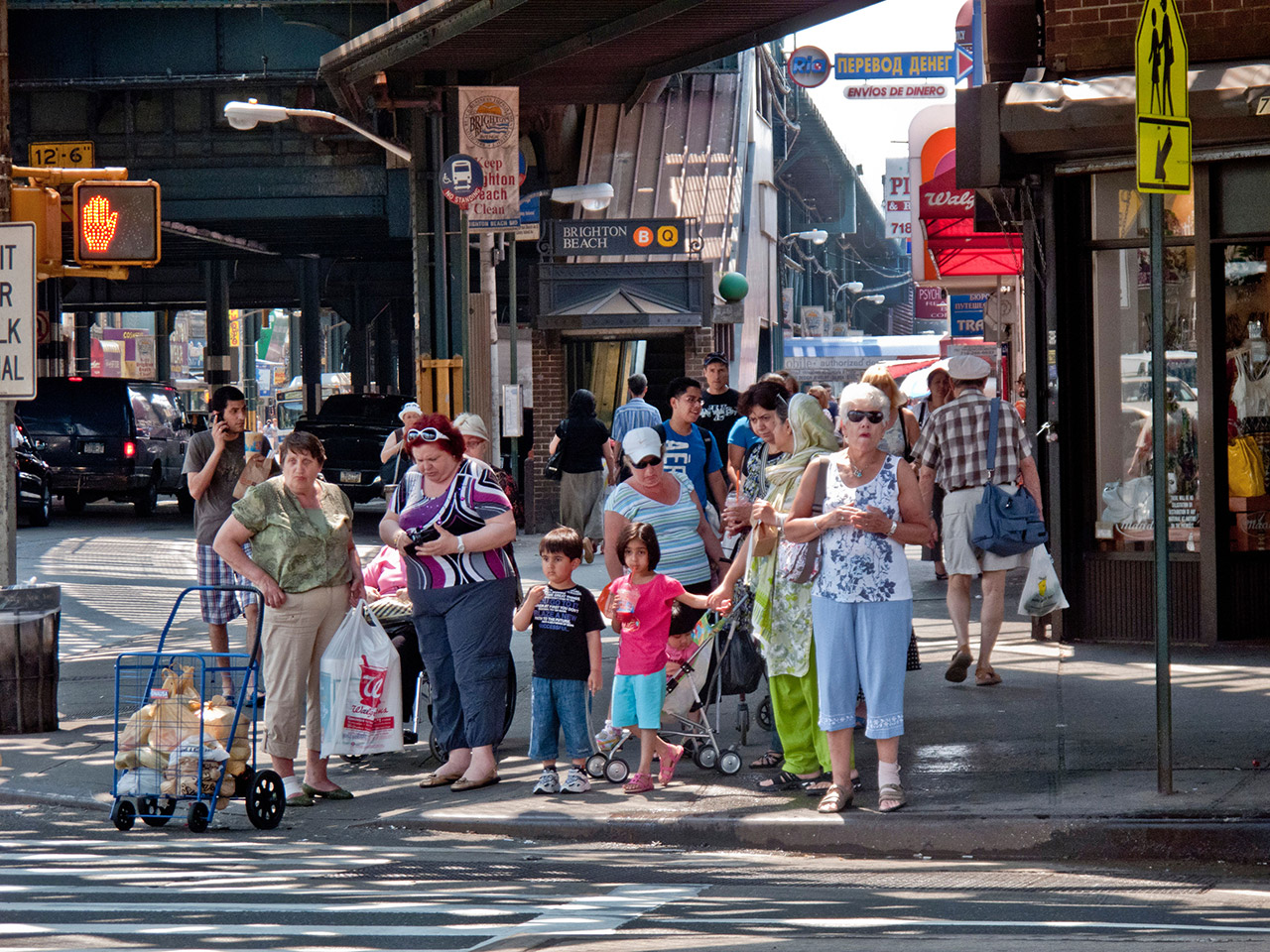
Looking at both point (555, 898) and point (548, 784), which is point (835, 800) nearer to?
point (548, 784)

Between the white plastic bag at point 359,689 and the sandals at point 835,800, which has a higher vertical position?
the white plastic bag at point 359,689

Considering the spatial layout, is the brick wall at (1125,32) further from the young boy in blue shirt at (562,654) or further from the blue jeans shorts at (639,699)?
the blue jeans shorts at (639,699)

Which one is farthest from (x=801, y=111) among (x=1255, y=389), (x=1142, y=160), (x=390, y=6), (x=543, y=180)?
(x=1142, y=160)

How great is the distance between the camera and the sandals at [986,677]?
10.2m

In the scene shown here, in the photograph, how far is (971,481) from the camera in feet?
33.8

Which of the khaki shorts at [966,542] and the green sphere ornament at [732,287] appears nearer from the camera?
the khaki shorts at [966,542]

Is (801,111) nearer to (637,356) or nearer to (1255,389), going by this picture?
(637,356)

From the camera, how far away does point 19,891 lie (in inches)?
246

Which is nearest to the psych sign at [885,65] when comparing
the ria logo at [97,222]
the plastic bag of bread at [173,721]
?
the ria logo at [97,222]

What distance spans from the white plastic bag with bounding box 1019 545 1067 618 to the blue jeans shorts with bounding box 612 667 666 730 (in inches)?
124

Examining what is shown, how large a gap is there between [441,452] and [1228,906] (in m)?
3.99

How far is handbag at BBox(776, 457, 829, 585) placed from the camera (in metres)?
7.63

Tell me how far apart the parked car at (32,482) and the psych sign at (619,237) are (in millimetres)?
8279

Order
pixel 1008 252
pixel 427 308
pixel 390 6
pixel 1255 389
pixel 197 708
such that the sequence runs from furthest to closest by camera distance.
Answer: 1. pixel 390 6
2. pixel 1008 252
3. pixel 427 308
4. pixel 1255 389
5. pixel 197 708
